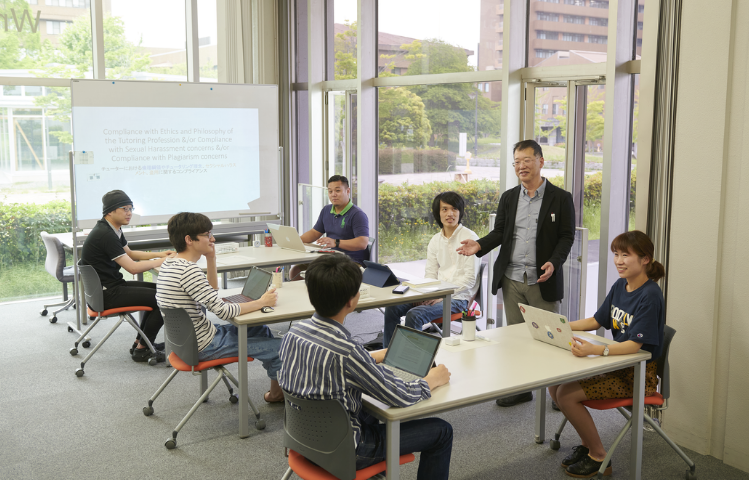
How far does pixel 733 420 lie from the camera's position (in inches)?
138

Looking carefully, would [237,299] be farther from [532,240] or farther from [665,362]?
[665,362]

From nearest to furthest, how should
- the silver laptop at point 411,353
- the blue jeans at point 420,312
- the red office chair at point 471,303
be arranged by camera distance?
the silver laptop at point 411,353, the blue jeans at point 420,312, the red office chair at point 471,303

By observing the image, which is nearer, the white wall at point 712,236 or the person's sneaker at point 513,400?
the white wall at point 712,236

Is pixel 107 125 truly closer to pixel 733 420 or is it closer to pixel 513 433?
pixel 513 433

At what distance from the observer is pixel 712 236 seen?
3.51m

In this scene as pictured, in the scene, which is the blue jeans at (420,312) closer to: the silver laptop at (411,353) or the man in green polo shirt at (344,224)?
the man in green polo shirt at (344,224)

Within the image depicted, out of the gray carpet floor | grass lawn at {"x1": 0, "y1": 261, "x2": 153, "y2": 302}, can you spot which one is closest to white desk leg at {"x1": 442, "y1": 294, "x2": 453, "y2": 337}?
the gray carpet floor

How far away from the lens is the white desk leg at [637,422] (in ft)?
10.3

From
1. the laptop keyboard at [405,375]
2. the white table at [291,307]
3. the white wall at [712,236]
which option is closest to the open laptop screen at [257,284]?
the white table at [291,307]

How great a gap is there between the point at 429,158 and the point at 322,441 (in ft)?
13.9

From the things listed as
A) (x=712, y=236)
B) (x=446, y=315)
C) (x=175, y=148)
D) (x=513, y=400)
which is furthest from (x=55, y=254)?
(x=712, y=236)

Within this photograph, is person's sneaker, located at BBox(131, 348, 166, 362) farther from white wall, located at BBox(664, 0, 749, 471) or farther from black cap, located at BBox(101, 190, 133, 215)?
white wall, located at BBox(664, 0, 749, 471)

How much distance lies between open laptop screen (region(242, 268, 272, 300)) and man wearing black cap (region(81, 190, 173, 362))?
128 cm

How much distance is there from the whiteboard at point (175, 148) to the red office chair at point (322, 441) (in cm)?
446
